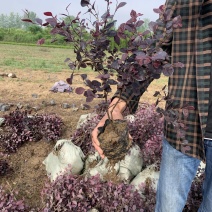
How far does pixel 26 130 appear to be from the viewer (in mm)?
4188

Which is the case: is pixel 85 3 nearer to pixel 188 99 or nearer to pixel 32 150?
pixel 188 99

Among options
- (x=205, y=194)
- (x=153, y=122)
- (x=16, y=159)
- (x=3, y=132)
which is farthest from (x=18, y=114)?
(x=205, y=194)

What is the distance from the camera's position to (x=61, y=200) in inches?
109

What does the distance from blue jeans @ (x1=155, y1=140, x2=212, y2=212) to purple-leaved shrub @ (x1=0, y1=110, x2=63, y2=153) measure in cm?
241

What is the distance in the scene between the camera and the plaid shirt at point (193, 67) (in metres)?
1.75

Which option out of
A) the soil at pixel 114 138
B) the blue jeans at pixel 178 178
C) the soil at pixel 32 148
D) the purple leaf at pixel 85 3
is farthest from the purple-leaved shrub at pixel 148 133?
the purple leaf at pixel 85 3

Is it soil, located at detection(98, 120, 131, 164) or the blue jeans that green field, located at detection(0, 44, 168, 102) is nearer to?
soil, located at detection(98, 120, 131, 164)

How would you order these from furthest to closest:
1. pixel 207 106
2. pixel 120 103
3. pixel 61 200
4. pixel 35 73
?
1. pixel 35 73
2. pixel 61 200
3. pixel 120 103
4. pixel 207 106

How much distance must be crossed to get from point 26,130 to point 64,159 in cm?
89

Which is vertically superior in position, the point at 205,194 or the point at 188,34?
the point at 188,34

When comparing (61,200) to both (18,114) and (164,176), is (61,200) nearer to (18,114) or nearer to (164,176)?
(164,176)

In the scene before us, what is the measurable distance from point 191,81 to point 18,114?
3.06m

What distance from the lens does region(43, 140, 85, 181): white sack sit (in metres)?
3.54

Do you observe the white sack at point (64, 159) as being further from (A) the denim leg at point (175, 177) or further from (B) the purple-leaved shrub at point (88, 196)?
(A) the denim leg at point (175, 177)
